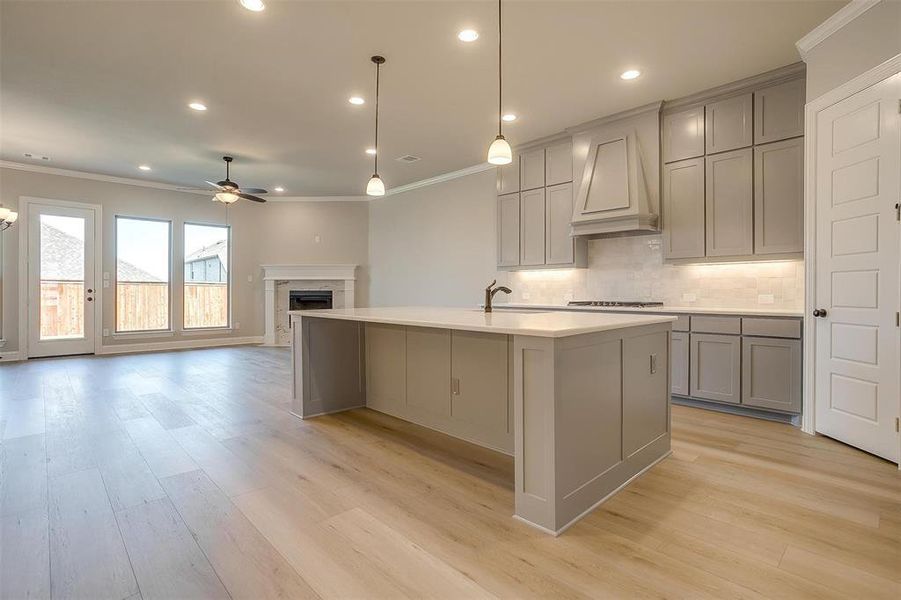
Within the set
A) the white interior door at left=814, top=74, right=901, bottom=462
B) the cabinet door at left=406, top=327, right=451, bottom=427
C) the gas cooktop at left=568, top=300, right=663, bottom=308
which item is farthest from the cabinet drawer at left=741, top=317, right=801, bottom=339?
the cabinet door at left=406, top=327, right=451, bottom=427

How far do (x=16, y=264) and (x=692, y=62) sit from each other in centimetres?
907

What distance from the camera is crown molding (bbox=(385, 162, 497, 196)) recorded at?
6496mm

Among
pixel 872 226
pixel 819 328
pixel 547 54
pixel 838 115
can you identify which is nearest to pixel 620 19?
pixel 547 54

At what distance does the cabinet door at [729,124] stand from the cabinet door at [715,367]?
176 cm

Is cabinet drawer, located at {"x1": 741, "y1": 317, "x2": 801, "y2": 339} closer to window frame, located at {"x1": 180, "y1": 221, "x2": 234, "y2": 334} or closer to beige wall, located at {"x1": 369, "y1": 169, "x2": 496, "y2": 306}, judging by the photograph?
beige wall, located at {"x1": 369, "y1": 169, "x2": 496, "y2": 306}

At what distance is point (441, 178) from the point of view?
720 cm

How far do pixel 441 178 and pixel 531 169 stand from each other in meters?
2.03

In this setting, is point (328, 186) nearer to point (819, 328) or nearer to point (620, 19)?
point (620, 19)

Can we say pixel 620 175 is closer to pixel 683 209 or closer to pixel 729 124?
pixel 683 209

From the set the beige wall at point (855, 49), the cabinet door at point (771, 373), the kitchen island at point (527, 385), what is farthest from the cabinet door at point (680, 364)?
the beige wall at point (855, 49)

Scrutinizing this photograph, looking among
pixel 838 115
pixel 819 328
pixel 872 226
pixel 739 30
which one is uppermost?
pixel 739 30

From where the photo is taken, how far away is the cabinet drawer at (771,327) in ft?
11.3

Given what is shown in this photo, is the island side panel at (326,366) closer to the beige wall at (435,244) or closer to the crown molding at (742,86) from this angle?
the beige wall at (435,244)

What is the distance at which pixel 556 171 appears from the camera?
210 inches
